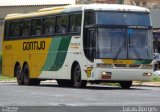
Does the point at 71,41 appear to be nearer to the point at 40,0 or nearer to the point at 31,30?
the point at 31,30

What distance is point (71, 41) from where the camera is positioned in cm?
3170

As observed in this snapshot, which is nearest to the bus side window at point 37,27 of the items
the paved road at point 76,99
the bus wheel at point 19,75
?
the bus wheel at point 19,75

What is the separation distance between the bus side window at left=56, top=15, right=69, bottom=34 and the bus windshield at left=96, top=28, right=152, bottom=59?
2.76 meters

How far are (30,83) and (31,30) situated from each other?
2496 mm

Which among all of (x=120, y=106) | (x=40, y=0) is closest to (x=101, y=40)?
(x=120, y=106)

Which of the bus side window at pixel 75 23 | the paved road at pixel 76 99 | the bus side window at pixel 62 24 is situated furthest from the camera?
the bus side window at pixel 62 24

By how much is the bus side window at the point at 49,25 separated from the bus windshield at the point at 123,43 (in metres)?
4.14

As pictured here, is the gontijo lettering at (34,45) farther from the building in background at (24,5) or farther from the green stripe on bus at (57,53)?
the building in background at (24,5)

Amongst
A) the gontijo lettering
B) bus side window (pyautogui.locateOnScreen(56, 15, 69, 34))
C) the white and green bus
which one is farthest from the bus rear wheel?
bus side window (pyautogui.locateOnScreen(56, 15, 69, 34))

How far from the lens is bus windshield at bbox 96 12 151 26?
3030cm

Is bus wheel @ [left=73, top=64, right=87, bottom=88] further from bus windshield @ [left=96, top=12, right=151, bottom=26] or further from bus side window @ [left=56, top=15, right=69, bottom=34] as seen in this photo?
bus windshield @ [left=96, top=12, right=151, bottom=26]

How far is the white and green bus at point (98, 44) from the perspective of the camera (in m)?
30.0

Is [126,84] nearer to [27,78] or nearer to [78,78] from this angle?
[78,78]

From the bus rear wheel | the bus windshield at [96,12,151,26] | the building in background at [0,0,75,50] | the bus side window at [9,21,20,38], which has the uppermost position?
the building in background at [0,0,75,50]
